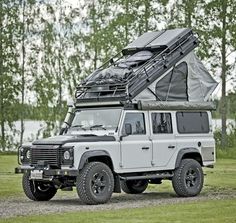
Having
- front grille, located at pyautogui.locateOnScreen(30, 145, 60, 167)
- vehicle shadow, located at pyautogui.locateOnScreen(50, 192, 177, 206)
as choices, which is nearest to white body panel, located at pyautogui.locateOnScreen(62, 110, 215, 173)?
front grille, located at pyautogui.locateOnScreen(30, 145, 60, 167)

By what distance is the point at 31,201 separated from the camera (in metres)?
18.0

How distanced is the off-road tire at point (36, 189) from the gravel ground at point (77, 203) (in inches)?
6.8

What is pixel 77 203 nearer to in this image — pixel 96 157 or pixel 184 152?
pixel 96 157

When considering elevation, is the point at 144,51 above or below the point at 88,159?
above

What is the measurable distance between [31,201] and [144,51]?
4.70 m

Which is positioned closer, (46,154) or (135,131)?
(46,154)

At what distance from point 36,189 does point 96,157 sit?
1.81 m

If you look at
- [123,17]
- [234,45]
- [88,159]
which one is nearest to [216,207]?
[88,159]

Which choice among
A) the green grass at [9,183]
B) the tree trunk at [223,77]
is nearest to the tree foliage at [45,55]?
the tree trunk at [223,77]

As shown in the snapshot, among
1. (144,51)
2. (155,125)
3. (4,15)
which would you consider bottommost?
(155,125)

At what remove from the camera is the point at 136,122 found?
59.7 feet

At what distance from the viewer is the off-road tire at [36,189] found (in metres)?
18.1

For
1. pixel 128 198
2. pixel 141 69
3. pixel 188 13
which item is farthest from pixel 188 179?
pixel 188 13

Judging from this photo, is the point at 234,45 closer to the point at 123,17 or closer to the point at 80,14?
the point at 123,17
